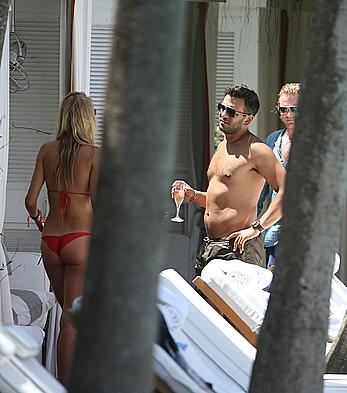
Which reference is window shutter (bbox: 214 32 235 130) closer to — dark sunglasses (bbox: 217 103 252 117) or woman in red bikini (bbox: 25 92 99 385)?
dark sunglasses (bbox: 217 103 252 117)

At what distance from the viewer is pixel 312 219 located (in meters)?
2.06

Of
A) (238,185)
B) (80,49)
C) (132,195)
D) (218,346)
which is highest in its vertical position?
(80,49)

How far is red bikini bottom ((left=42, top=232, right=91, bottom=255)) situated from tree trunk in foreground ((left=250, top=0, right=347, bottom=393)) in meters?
2.50

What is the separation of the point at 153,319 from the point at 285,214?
60 centimetres

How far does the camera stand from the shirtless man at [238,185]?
5293mm

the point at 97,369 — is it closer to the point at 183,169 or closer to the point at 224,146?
the point at 224,146

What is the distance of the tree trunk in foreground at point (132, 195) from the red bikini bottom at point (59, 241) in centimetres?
300

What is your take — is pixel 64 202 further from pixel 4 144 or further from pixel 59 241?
pixel 4 144

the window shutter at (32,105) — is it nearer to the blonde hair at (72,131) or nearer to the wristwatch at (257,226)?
the wristwatch at (257,226)

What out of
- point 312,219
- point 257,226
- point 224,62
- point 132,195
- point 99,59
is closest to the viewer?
point 132,195

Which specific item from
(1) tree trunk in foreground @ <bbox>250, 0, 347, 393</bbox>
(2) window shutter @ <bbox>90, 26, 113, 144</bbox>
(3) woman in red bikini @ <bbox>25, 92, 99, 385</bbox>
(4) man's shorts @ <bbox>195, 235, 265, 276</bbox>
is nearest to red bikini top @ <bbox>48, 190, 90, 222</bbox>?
(3) woman in red bikini @ <bbox>25, 92, 99, 385</bbox>

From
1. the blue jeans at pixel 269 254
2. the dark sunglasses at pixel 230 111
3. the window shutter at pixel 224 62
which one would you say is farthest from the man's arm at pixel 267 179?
the window shutter at pixel 224 62

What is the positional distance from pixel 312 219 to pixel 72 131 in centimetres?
268

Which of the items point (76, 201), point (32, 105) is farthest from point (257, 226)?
point (32, 105)
